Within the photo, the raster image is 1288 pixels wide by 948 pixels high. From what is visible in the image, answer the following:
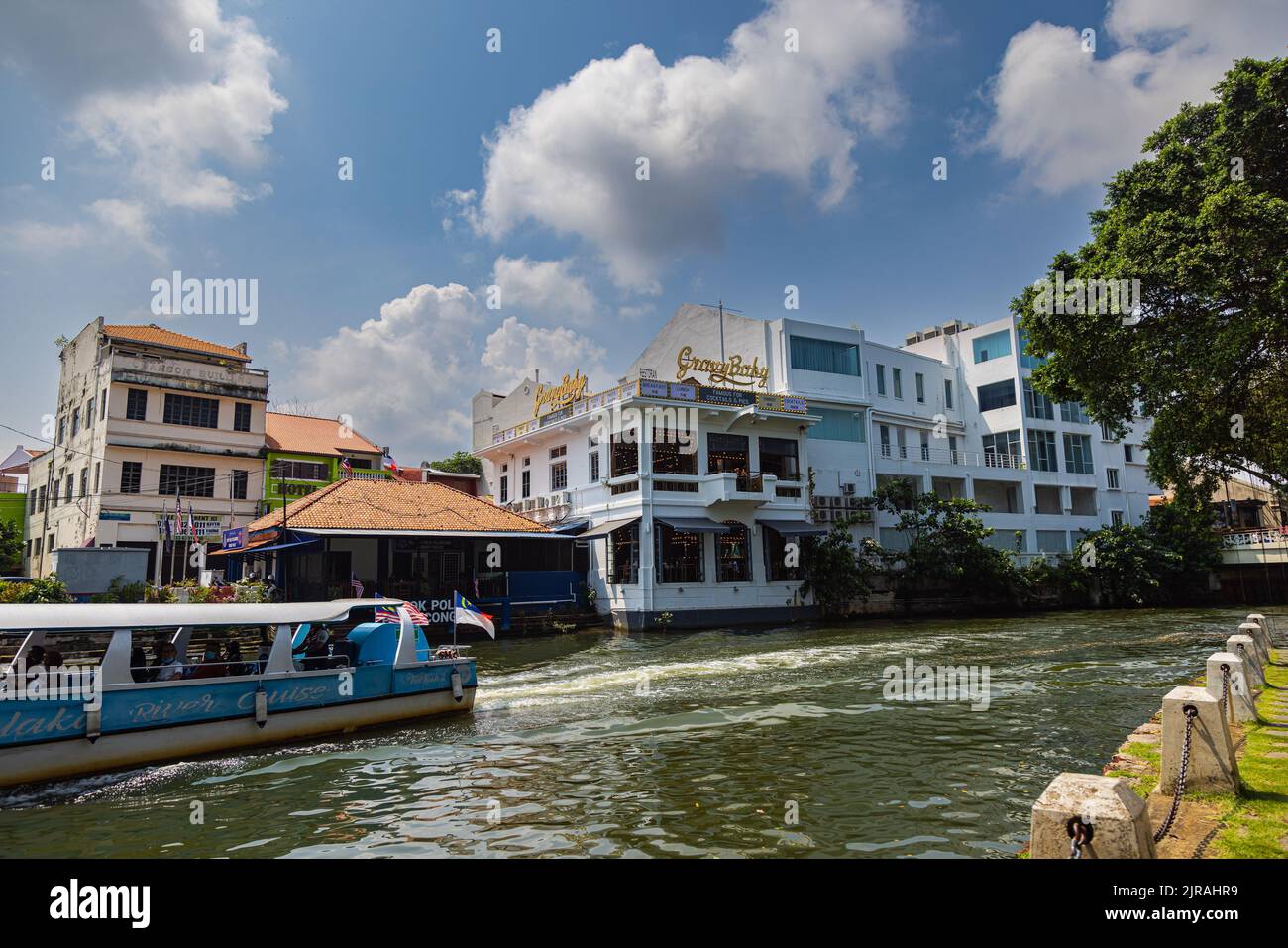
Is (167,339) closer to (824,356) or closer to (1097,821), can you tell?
(824,356)

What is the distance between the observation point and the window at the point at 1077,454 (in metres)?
45.0

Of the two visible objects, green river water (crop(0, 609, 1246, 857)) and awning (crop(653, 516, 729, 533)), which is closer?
green river water (crop(0, 609, 1246, 857))

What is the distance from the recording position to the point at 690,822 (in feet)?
24.8

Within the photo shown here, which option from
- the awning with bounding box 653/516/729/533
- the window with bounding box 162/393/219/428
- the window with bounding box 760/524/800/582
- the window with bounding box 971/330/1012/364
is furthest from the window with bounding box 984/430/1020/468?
the window with bounding box 162/393/219/428

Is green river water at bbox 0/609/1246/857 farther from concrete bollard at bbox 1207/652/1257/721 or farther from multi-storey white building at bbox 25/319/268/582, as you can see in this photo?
multi-storey white building at bbox 25/319/268/582

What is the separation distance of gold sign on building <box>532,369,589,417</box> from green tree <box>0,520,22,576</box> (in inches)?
1079

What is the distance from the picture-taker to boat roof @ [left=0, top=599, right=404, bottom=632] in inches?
384

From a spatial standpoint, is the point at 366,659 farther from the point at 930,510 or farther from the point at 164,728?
the point at 930,510

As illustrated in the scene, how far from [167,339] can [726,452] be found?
28626mm

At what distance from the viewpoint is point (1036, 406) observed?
43.9 m

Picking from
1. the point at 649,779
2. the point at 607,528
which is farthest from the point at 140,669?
the point at 607,528

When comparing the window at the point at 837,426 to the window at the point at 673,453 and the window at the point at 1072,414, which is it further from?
the window at the point at 1072,414

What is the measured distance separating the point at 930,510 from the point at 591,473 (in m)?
16.5

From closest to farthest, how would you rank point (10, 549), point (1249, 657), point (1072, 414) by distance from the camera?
1. point (1249, 657)
2. point (10, 549)
3. point (1072, 414)
